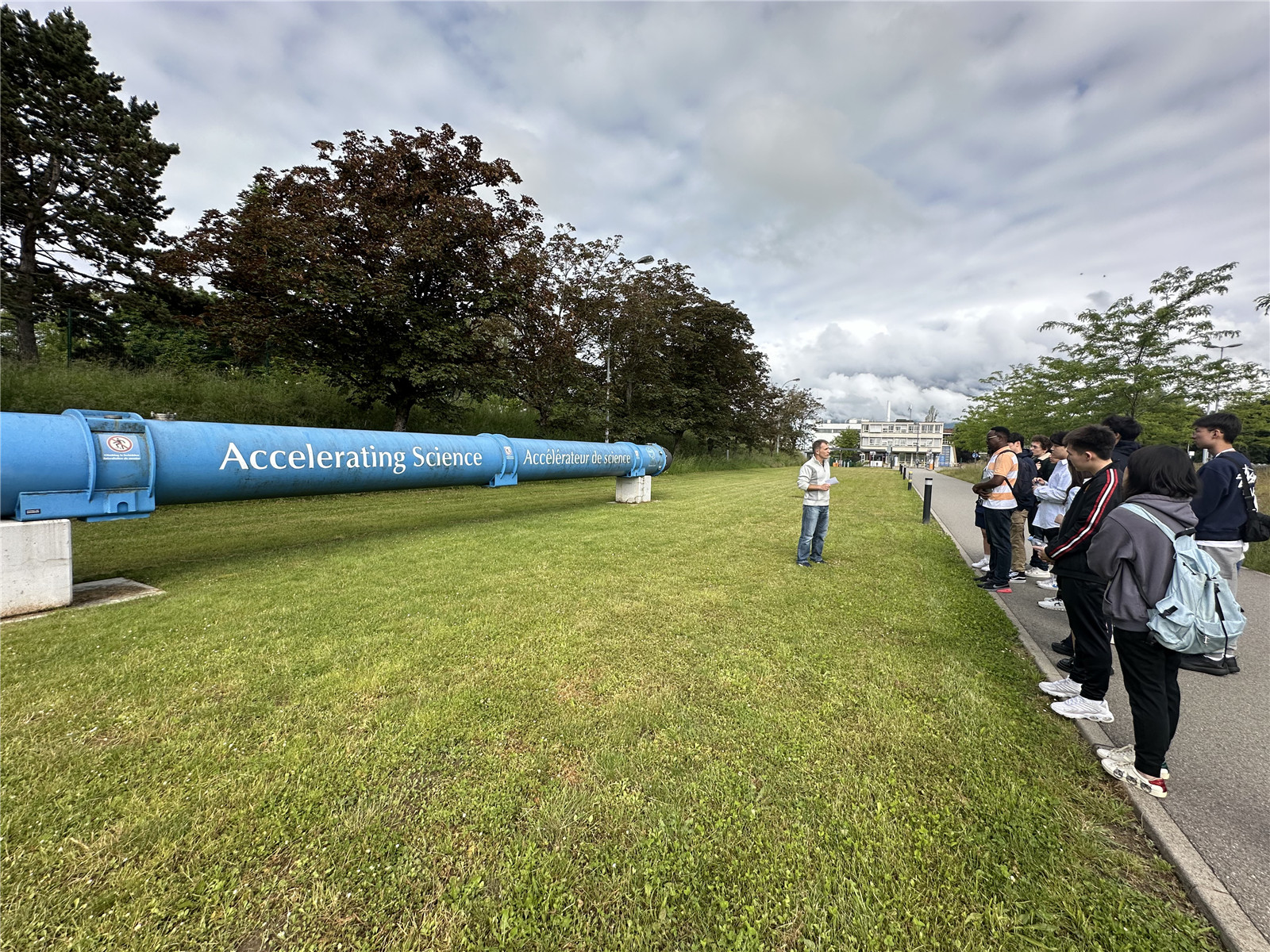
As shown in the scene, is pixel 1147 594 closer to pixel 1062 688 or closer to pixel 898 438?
pixel 1062 688

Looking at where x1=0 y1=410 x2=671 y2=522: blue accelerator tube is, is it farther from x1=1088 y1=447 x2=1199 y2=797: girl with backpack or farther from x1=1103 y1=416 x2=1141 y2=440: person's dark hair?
x1=1103 y1=416 x2=1141 y2=440: person's dark hair

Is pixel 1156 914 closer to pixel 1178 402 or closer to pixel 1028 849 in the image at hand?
pixel 1028 849

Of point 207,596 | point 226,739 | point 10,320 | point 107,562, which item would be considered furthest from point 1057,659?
point 10,320

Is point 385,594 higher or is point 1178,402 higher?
point 1178,402

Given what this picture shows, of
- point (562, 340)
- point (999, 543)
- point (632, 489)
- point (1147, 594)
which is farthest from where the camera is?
point (562, 340)

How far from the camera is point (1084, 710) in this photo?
10.4 ft

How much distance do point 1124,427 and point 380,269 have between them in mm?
16262

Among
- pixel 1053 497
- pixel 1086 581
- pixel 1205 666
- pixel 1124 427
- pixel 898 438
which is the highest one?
pixel 898 438

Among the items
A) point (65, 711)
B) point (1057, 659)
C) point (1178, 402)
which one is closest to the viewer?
point (65, 711)

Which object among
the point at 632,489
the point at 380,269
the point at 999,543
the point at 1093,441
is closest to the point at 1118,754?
the point at 1093,441

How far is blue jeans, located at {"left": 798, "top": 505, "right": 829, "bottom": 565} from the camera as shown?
6727 millimetres

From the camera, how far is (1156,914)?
1843 millimetres

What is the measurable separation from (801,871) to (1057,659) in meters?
3.75

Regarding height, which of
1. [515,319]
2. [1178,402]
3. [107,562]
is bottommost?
[107,562]
